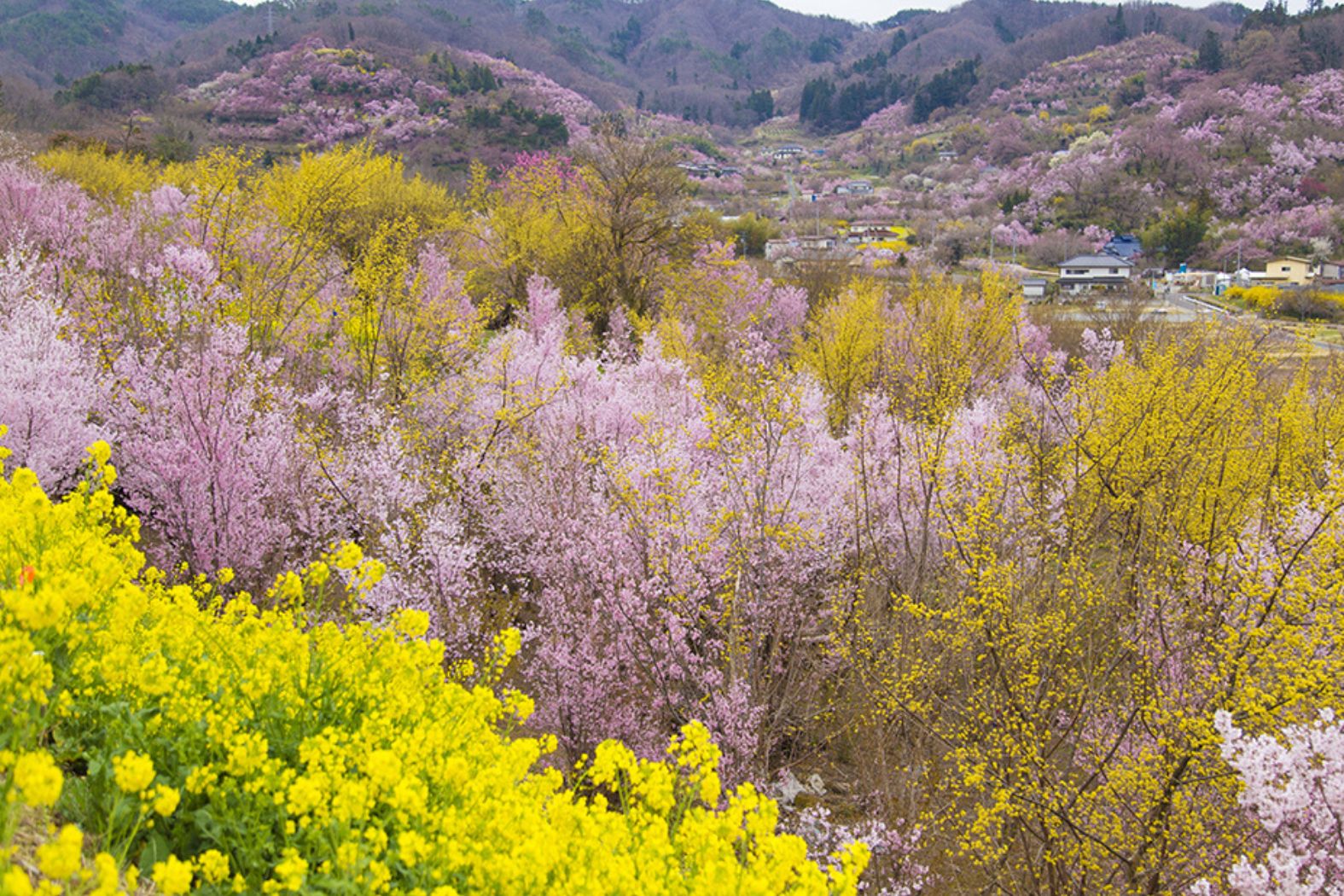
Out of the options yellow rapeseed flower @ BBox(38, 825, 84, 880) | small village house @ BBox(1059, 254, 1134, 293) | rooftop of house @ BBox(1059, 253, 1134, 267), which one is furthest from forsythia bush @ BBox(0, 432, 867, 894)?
rooftop of house @ BBox(1059, 253, 1134, 267)

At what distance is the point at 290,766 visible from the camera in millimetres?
3488

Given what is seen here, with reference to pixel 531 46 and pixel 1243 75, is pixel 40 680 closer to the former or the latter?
pixel 1243 75

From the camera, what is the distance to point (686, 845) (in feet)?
10.4

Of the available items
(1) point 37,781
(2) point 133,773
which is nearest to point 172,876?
(1) point 37,781

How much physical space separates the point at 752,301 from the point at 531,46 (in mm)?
132011

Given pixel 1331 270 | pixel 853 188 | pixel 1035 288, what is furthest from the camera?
pixel 853 188

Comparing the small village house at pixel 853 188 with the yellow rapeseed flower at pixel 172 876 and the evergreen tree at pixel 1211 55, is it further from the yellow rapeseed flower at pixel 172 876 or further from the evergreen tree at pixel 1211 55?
the yellow rapeseed flower at pixel 172 876

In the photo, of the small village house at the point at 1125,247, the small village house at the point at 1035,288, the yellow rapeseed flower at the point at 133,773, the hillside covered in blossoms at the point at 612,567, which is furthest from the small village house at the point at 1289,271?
the yellow rapeseed flower at the point at 133,773

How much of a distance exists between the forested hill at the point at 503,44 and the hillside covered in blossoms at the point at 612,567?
187 ft

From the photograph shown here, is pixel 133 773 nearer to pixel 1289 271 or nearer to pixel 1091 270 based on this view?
pixel 1091 270

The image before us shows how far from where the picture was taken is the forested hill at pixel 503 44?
9444 centimetres

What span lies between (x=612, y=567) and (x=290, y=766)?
5.36m

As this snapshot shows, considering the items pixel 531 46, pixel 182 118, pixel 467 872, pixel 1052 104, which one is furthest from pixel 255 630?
pixel 531 46

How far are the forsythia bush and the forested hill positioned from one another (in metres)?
69.0
